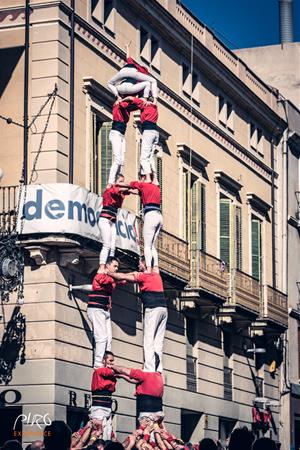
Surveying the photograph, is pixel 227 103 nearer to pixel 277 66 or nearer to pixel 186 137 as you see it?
pixel 186 137

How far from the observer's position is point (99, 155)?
35344 millimetres

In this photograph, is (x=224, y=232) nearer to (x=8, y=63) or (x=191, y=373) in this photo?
(x=191, y=373)

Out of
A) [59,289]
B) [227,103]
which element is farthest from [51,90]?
[227,103]

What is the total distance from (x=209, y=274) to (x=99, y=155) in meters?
7.63

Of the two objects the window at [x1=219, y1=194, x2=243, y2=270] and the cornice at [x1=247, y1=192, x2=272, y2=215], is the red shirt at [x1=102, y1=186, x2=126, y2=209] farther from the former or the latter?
the cornice at [x1=247, y1=192, x2=272, y2=215]

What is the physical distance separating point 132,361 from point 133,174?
498 cm

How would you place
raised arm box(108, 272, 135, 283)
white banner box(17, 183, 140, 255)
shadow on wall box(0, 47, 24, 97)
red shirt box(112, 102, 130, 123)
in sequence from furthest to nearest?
1. shadow on wall box(0, 47, 24, 97)
2. white banner box(17, 183, 140, 255)
3. red shirt box(112, 102, 130, 123)
4. raised arm box(108, 272, 135, 283)

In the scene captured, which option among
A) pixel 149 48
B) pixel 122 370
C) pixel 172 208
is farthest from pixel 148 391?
pixel 149 48


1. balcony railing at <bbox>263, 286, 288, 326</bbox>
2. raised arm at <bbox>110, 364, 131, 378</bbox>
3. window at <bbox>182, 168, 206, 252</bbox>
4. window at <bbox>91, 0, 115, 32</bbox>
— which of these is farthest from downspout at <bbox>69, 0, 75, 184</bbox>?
balcony railing at <bbox>263, 286, 288, 326</bbox>

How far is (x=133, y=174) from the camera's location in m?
37.8

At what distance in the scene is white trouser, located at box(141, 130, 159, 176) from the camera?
2486 centimetres

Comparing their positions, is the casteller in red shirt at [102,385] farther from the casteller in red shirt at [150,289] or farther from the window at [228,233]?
the window at [228,233]

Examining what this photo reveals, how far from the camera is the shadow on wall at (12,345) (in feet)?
106

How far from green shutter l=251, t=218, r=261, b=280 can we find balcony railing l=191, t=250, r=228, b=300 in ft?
18.3
